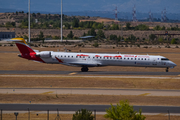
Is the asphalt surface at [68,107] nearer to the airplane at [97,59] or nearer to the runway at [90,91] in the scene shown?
the runway at [90,91]

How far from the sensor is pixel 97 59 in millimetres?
52812

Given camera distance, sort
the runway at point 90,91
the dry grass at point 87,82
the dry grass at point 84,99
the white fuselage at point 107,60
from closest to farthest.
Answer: the dry grass at point 84,99 < the runway at point 90,91 < the dry grass at point 87,82 < the white fuselage at point 107,60

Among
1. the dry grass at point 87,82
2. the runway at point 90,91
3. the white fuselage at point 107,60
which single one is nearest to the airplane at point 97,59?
the white fuselage at point 107,60

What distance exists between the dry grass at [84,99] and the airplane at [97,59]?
16949 mm

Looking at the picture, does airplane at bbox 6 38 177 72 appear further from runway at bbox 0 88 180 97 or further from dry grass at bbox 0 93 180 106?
dry grass at bbox 0 93 180 106

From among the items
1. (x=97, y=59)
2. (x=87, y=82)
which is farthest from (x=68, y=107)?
(x=97, y=59)

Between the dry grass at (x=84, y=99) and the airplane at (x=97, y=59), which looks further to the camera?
the airplane at (x=97, y=59)

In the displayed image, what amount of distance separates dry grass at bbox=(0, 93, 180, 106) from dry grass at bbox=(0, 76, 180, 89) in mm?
6693

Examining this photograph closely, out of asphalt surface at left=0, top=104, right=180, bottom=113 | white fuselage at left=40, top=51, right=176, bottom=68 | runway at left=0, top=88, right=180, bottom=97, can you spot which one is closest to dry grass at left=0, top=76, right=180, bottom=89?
runway at left=0, top=88, right=180, bottom=97

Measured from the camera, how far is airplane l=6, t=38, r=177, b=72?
52.6 metres

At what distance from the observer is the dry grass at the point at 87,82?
140ft

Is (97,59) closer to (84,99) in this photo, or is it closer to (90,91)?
(90,91)

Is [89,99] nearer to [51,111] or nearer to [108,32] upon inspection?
[51,111]

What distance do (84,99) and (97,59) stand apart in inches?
752
